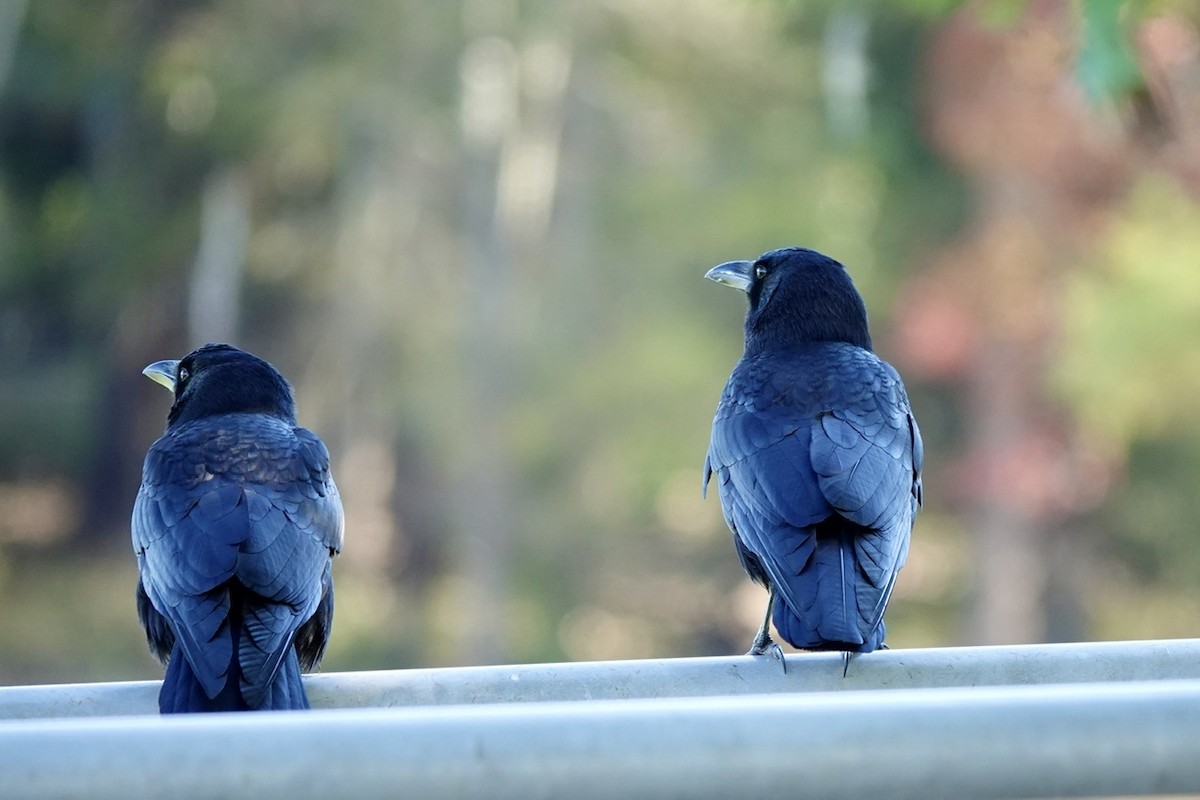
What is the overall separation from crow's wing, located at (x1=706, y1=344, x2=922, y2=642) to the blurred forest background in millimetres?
10124

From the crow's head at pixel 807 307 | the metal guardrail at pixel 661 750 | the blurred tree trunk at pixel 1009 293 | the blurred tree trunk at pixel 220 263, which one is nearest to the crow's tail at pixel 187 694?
the metal guardrail at pixel 661 750

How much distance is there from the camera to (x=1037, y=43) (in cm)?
1395

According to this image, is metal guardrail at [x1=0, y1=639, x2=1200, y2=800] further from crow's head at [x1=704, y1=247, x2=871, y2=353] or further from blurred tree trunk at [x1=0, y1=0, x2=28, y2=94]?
blurred tree trunk at [x1=0, y1=0, x2=28, y2=94]

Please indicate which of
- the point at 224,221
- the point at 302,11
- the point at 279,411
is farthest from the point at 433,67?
the point at 279,411

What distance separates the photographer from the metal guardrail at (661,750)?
1.33 meters

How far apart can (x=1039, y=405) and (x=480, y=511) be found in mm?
6167

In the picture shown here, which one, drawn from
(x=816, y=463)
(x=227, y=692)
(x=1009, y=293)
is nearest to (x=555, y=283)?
(x=1009, y=293)

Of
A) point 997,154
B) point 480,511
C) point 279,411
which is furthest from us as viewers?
point 480,511

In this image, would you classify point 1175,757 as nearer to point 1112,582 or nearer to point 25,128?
point 1112,582

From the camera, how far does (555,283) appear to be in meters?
17.3

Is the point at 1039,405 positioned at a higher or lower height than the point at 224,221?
lower

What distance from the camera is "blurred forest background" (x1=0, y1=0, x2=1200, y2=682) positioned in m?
15.6

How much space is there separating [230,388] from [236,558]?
109 centimetres

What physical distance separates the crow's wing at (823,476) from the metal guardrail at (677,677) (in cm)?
42
